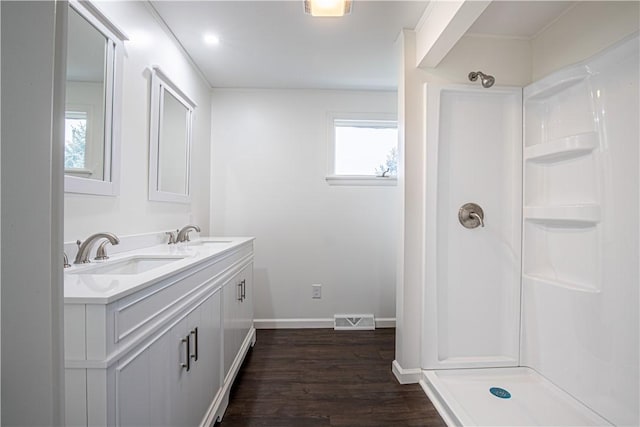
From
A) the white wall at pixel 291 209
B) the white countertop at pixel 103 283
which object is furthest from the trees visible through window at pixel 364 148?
the white countertop at pixel 103 283

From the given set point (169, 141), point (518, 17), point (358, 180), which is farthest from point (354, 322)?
point (518, 17)

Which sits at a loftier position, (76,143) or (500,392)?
(76,143)

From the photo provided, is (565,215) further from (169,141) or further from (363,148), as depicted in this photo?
(169,141)

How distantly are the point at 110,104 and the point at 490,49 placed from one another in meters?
2.33

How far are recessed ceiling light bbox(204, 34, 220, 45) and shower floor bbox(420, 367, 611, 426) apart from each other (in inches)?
108

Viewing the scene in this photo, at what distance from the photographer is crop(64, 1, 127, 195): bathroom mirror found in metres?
1.20

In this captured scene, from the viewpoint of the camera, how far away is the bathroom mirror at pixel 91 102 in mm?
1195

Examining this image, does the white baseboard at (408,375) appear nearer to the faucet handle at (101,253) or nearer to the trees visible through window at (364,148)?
the trees visible through window at (364,148)

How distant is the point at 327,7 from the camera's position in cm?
160

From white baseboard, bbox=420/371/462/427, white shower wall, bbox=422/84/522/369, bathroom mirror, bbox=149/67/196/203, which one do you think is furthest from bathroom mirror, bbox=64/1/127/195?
white baseboard, bbox=420/371/462/427

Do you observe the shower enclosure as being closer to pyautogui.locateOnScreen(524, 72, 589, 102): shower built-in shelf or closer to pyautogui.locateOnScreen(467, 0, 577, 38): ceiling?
pyautogui.locateOnScreen(524, 72, 589, 102): shower built-in shelf

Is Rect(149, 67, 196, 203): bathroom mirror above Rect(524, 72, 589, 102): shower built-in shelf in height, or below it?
below

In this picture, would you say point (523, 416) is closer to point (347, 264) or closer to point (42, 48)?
point (347, 264)

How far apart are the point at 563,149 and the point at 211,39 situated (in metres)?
2.41
